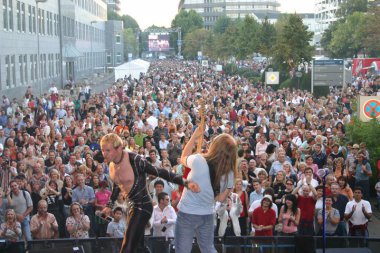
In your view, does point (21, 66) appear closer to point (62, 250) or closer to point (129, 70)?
point (129, 70)

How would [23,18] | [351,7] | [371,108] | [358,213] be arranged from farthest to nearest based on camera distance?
[351,7] → [23,18] → [371,108] → [358,213]

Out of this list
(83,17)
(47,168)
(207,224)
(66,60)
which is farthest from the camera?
(83,17)

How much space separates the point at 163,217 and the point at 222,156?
5.03 meters

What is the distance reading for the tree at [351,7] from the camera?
358ft

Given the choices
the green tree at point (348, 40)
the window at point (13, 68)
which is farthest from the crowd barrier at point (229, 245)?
the green tree at point (348, 40)

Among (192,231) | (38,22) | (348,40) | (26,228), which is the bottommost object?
(26,228)

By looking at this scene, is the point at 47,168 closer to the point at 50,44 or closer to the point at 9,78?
the point at 9,78

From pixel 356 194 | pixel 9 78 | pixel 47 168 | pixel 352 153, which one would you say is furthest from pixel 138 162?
pixel 9 78

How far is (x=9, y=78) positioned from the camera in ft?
132

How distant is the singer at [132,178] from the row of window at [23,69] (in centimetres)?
3224

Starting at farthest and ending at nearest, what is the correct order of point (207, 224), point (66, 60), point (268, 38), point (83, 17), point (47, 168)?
point (83, 17) → point (268, 38) → point (66, 60) → point (47, 168) → point (207, 224)

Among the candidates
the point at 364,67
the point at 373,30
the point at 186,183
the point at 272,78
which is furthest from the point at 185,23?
the point at 186,183

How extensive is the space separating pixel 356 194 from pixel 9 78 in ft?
101

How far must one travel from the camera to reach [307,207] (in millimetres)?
11758
